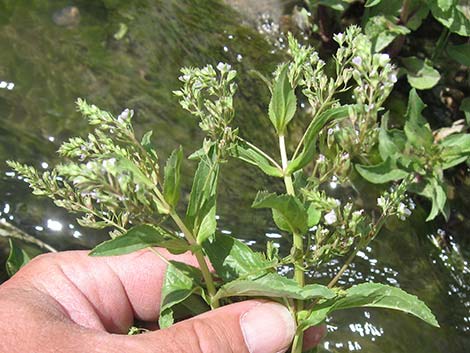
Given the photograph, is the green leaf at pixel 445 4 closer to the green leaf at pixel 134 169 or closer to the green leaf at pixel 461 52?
the green leaf at pixel 461 52

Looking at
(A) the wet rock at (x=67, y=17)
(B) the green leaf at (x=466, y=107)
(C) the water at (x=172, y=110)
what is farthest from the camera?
(A) the wet rock at (x=67, y=17)

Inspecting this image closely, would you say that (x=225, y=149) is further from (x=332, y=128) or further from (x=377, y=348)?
(x=377, y=348)

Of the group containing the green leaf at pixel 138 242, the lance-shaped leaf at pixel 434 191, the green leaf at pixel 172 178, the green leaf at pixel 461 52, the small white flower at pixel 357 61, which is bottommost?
the lance-shaped leaf at pixel 434 191

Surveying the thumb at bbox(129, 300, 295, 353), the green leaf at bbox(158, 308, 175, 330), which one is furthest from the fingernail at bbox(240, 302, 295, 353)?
the green leaf at bbox(158, 308, 175, 330)

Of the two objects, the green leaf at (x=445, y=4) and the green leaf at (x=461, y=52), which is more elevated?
the green leaf at (x=445, y=4)

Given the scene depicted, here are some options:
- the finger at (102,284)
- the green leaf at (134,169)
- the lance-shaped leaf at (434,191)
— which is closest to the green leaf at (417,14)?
the lance-shaped leaf at (434,191)

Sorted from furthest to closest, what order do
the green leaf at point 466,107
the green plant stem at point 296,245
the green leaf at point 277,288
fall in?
the green leaf at point 466,107, the green plant stem at point 296,245, the green leaf at point 277,288

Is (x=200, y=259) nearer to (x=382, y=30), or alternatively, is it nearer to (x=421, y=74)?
(x=382, y=30)

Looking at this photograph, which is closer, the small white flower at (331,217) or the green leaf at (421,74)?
the small white flower at (331,217)
